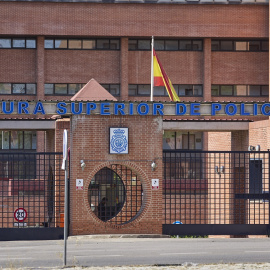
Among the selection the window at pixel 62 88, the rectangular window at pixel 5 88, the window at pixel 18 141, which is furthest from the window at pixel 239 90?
the rectangular window at pixel 5 88

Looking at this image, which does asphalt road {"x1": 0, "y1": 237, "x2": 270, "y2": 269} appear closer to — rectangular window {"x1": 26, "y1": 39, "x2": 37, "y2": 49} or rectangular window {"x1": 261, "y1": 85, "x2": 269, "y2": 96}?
rectangular window {"x1": 26, "y1": 39, "x2": 37, "y2": 49}

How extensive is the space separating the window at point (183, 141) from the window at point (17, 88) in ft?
34.7

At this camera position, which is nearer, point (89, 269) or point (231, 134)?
point (89, 269)

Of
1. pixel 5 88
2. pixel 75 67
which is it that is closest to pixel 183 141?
pixel 75 67

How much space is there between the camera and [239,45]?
5544 centimetres

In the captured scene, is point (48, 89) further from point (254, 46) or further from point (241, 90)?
point (254, 46)

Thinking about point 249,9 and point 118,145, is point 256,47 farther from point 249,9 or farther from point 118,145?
point 118,145

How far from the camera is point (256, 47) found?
5547 centimetres

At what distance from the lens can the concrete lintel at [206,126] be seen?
34.7 m

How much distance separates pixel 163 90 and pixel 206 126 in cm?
1924

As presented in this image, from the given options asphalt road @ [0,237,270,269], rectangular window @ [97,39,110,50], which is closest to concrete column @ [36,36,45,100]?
rectangular window @ [97,39,110,50]

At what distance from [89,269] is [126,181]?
9.27m

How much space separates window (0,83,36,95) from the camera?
5419 cm

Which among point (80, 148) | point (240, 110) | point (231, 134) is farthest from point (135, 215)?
point (231, 134)
